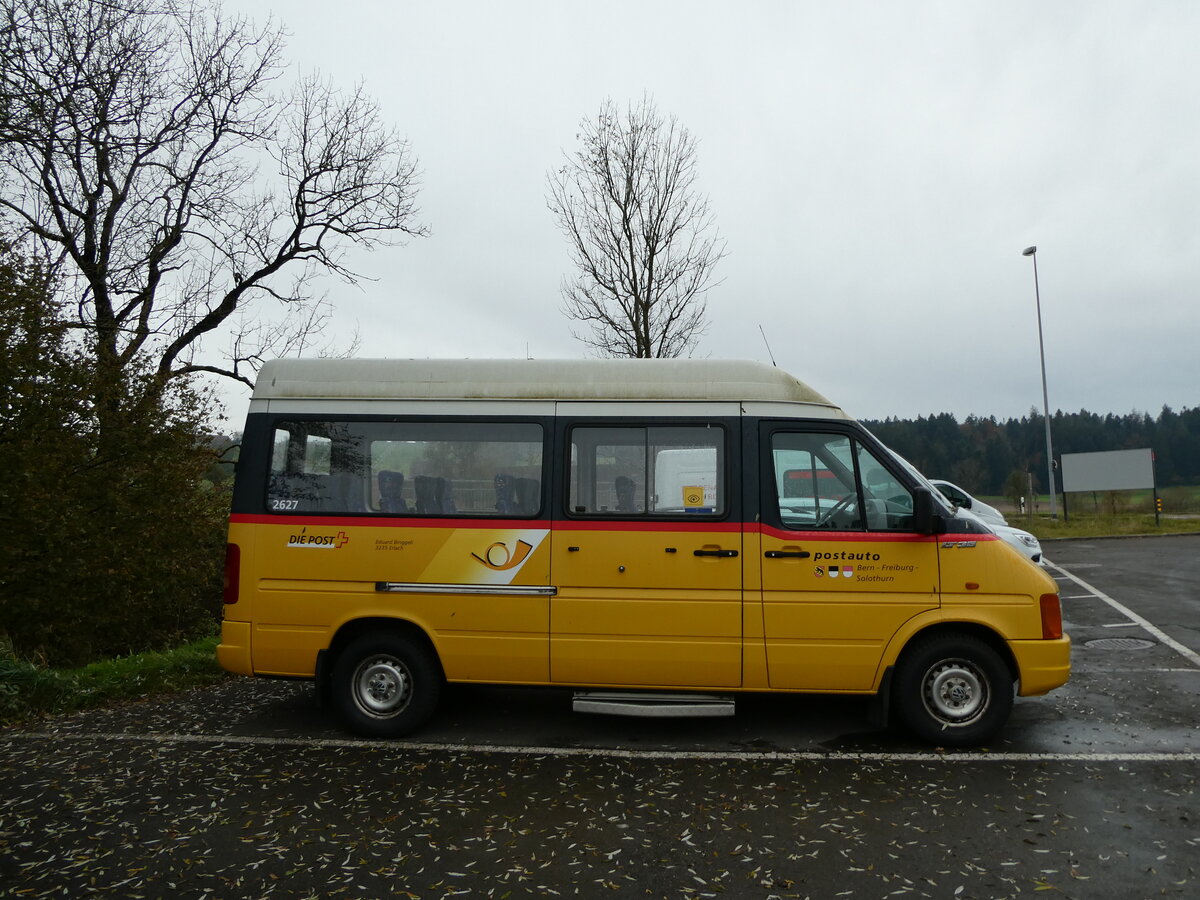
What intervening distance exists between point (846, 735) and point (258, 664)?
4.49m

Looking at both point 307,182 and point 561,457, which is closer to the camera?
point 561,457

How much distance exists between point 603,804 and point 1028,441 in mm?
65872

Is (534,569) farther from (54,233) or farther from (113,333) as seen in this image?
(54,233)

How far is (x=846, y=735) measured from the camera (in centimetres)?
602

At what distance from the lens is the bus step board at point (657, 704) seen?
18.8 ft

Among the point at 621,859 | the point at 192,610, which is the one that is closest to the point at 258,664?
the point at 621,859

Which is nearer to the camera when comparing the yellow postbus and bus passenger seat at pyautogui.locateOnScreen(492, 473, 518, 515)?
the yellow postbus

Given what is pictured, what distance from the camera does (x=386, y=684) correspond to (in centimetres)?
619

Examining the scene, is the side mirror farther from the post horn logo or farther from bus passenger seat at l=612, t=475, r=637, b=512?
the post horn logo

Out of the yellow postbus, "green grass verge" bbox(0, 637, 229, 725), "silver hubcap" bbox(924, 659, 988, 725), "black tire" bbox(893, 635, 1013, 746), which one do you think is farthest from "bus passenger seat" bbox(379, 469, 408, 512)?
"silver hubcap" bbox(924, 659, 988, 725)

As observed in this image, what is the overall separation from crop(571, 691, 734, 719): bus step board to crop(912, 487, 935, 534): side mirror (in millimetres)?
1803

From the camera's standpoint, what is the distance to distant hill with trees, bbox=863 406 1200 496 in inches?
2095

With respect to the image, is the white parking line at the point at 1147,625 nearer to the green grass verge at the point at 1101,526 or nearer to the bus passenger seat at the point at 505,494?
the bus passenger seat at the point at 505,494

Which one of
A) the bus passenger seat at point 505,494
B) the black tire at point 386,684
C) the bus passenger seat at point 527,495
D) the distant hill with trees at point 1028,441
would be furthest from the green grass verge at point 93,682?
the distant hill with trees at point 1028,441
